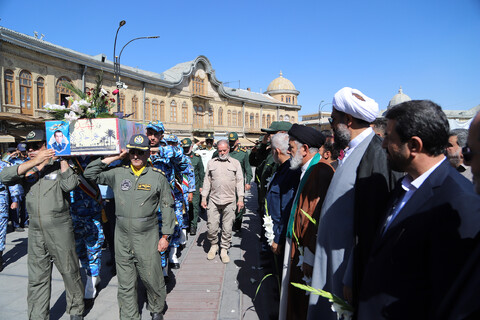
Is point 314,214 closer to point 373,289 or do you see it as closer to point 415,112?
point 373,289

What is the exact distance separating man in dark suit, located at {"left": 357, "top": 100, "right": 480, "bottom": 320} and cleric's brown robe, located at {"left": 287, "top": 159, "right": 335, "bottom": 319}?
3.02ft

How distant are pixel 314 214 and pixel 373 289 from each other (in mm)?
1100

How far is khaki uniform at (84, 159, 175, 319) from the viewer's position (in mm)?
3203

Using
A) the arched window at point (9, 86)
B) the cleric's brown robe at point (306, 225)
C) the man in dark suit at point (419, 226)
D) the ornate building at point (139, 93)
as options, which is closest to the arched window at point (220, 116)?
the ornate building at point (139, 93)

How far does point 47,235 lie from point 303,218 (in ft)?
9.54

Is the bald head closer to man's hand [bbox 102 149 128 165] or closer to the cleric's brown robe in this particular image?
the cleric's brown robe

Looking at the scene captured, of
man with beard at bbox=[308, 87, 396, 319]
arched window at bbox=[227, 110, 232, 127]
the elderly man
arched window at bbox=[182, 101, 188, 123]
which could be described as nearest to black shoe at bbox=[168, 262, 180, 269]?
the elderly man

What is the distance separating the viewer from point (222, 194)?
5.49 m

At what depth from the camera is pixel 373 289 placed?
1.49 metres

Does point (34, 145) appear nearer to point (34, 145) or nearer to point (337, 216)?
point (34, 145)

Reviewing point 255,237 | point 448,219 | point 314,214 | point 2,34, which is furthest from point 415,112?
point 2,34

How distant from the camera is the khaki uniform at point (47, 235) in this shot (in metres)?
3.13

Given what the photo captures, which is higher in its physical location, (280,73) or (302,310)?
(280,73)

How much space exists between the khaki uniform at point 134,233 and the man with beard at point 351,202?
192cm
